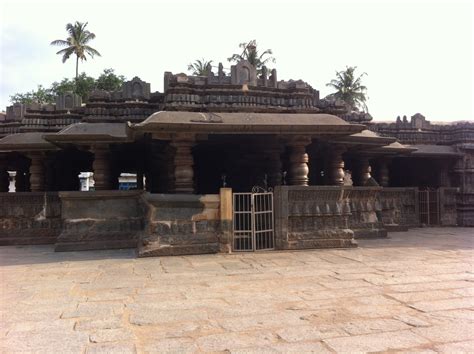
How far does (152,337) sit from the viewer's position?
9.91 ft

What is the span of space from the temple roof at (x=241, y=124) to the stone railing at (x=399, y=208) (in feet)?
13.0

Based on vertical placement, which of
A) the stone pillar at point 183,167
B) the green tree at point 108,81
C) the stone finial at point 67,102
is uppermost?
the green tree at point 108,81

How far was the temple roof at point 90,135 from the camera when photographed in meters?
7.76

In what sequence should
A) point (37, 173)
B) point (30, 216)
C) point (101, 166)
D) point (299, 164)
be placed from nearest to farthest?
point (299, 164), point (101, 166), point (30, 216), point (37, 173)

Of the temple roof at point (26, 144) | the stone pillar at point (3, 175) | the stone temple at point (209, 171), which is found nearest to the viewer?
the stone temple at point (209, 171)

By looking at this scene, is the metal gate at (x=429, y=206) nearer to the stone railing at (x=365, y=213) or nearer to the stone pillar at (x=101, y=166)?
the stone railing at (x=365, y=213)

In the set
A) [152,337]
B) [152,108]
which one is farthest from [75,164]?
[152,337]

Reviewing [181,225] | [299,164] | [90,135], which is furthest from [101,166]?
[299,164]

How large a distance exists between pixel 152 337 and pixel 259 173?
716 centimetres

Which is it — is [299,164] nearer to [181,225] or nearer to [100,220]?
[181,225]

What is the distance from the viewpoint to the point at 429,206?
12312mm

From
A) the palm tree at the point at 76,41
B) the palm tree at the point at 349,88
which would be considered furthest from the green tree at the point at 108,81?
the palm tree at the point at 349,88

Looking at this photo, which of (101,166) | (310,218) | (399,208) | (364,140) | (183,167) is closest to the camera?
(183,167)

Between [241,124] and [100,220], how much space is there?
3.58 metres
